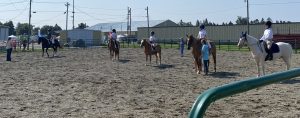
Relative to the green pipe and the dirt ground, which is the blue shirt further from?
the green pipe

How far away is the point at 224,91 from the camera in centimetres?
252

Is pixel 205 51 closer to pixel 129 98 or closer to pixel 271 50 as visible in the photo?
pixel 271 50

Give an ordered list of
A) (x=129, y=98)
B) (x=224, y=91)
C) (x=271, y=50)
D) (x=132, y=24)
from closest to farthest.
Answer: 1. (x=224, y=91)
2. (x=129, y=98)
3. (x=271, y=50)
4. (x=132, y=24)

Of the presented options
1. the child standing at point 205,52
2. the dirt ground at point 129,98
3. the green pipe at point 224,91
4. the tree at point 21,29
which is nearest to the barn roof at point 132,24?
the tree at point 21,29

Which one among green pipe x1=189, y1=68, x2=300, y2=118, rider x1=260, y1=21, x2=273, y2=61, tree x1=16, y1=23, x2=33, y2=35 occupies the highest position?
tree x1=16, y1=23, x2=33, y2=35

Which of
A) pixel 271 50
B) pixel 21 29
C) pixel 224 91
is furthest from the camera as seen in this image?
pixel 21 29

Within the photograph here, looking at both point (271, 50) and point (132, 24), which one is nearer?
point (271, 50)

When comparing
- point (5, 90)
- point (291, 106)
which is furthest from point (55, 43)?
point (291, 106)

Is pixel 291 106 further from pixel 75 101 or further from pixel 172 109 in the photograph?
pixel 75 101

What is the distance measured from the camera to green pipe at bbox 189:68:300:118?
7.62 ft

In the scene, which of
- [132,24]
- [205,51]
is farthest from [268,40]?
[132,24]

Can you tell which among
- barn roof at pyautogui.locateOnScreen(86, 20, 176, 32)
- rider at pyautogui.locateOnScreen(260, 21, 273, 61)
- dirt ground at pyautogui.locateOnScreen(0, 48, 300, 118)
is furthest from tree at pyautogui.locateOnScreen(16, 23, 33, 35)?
rider at pyautogui.locateOnScreen(260, 21, 273, 61)

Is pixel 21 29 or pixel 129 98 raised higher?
pixel 21 29

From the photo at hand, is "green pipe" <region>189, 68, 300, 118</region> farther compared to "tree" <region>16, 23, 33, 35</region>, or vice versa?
"tree" <region>16, 23, 33, 35</region>
